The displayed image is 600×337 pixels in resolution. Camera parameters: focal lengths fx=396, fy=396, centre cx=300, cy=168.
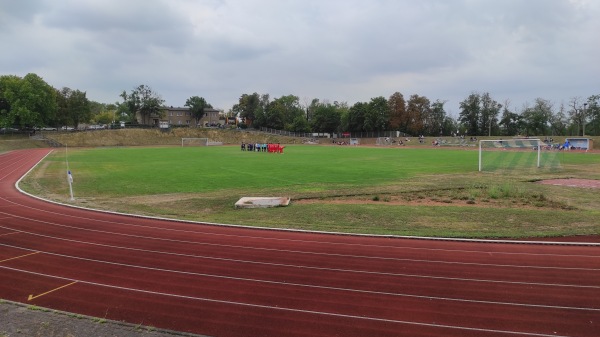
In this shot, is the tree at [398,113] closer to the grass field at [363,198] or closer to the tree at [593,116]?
the tree at [593,116]

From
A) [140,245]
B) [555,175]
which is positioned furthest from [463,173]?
[140,245]

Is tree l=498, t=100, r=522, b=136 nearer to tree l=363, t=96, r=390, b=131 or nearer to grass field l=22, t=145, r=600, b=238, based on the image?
tree l=363, t=96, r=390, b=131

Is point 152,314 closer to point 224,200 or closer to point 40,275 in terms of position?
point 40,275

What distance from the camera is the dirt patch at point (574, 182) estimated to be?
24000 mm

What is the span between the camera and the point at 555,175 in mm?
29125

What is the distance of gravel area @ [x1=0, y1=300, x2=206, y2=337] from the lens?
22.8 feet

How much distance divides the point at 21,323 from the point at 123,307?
5.68 feet

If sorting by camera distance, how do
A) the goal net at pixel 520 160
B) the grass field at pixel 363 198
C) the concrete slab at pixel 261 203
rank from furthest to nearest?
the goal net at pixel 520 160 → the concrete slab at pixel 261 203 → the grass field at pixel 363 198

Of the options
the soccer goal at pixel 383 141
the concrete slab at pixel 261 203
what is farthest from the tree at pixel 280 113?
the concrete slab at pixel 261 203

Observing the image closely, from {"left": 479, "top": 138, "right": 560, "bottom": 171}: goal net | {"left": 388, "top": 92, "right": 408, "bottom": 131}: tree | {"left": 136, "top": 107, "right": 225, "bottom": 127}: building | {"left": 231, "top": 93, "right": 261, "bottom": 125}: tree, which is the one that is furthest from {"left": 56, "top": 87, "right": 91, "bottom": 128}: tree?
{"left": 479, "top": 138, "right": 560, "bottom": 171}: goal net

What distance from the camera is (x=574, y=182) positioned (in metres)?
25.4

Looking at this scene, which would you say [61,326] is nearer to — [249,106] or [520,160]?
[520,160]

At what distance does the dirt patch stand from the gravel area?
1002 inches

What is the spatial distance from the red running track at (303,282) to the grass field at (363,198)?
2.35m
